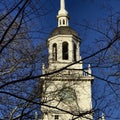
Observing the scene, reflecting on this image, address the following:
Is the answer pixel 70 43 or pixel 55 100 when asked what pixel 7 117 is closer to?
pixel 55 100

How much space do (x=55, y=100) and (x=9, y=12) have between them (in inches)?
184

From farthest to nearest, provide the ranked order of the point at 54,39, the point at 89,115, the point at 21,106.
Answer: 1. the point at 54,39
2. the point at 21,106
3. the point at 89,115

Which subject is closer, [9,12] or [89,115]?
[9,12]

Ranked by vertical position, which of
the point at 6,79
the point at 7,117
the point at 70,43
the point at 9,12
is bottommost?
the point at 7,117

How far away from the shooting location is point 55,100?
1438 cm

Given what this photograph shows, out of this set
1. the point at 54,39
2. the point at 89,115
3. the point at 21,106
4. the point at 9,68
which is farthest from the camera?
the point at 54,39

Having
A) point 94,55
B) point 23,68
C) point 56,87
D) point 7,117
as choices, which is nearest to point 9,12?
point 94,55

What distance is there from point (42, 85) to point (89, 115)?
3.64 m

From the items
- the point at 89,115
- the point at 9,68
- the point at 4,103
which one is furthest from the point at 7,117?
the point at 89,115

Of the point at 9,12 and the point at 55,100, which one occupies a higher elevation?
the point at 9,12

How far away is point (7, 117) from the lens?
13.2 meters

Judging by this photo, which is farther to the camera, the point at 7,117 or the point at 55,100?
the point at 55,100

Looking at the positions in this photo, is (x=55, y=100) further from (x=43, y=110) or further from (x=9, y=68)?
(x=9, y=68)

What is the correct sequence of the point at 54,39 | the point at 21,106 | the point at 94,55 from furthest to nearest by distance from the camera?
the point at 54,39 → the point at 21,106 → the point at 94,55
